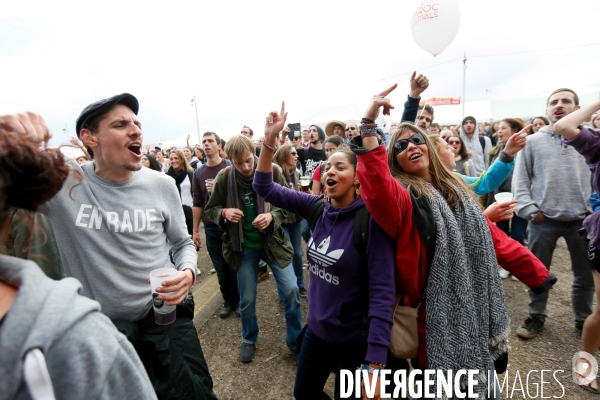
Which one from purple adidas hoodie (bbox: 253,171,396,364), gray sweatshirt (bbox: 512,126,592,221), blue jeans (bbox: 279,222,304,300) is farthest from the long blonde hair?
blue jeans (bbox: 279,222,304,300)

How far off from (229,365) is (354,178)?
2.22 meters

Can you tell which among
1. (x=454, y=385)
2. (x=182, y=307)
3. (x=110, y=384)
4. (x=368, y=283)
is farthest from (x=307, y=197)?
(x=110, y=384)

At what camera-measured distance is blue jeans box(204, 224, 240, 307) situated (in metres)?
3.94

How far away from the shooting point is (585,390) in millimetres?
2500

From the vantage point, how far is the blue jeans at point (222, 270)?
12.9ft

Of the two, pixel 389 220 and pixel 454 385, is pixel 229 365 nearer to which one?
pixel 454 385

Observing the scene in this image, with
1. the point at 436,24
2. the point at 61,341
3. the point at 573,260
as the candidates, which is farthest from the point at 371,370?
the point at 436,24

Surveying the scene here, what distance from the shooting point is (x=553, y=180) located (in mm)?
3197

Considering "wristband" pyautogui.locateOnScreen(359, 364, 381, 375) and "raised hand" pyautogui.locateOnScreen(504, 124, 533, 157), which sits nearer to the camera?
"wristband" pyautogui.locateOnScreen(359, 364, 381, 375)

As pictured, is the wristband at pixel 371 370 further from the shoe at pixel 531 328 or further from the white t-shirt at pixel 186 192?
the white t-shirt at pixel 186 192

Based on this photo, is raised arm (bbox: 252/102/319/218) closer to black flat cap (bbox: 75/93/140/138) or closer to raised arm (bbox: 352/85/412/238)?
raised arm (bbox: 352/85/412/238)

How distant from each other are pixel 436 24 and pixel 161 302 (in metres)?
5.32

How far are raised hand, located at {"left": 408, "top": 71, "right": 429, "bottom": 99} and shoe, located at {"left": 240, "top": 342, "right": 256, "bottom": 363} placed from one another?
265cm

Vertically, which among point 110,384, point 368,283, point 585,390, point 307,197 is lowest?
point 585,390
